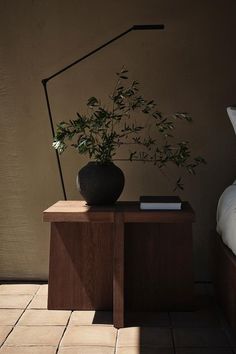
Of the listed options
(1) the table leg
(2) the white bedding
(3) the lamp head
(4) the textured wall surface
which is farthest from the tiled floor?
(3) the lamp head

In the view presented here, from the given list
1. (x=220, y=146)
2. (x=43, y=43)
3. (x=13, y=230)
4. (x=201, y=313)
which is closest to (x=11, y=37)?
(x=43, y=43)

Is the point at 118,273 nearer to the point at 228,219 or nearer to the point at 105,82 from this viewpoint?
the point at 228,219

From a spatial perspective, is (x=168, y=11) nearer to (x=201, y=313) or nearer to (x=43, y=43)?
(x=43, y=43)

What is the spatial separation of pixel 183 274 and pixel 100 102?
46.4 inches

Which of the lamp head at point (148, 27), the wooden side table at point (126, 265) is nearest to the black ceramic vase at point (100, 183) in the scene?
the wooden side table at point (126, 265)

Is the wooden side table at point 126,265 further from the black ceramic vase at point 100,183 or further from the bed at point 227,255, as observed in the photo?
the bed at point 227,255

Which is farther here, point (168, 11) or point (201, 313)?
point (168, 11)

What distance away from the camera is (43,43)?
9.41 feet

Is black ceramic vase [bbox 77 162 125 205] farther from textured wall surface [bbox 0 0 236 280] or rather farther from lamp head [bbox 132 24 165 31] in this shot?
lamp head [bbox 132 24 165 31]

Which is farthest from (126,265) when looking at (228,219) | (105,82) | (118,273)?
(105,82)

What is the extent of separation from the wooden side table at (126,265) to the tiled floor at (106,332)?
0.07m

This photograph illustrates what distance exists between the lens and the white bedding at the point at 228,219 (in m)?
2.05

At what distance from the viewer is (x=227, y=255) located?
7.07ft

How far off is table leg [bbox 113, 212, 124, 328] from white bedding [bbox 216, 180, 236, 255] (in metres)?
0.51
